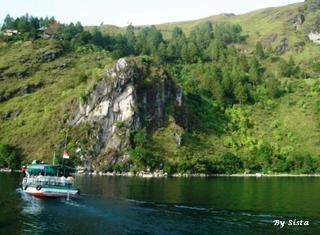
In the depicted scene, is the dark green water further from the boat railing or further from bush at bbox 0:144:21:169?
bush at bbox 0:144:21:169

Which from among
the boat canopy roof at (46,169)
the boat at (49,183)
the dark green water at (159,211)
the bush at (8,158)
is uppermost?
the bush at (8,158)

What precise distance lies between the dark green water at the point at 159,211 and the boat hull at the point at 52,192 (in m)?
2.09

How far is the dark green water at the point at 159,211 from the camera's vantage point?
71625 mm

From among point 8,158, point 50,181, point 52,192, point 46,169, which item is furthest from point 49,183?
point 8,158

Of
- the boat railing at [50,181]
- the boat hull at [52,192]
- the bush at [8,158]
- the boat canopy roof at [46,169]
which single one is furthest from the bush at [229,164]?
the boat hull at [52,192]

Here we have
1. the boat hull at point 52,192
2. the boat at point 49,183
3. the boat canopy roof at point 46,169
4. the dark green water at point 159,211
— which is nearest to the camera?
the dark green water at point 159,211

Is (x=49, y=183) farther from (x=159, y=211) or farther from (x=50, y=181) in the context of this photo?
(x=159, y=211)

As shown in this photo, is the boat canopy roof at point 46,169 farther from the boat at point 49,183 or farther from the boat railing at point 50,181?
the boat railing at point 50,181

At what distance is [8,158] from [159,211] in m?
116

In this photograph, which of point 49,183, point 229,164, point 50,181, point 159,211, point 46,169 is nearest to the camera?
point 159,211

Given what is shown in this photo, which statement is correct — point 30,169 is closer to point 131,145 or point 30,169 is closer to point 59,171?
point 59,171

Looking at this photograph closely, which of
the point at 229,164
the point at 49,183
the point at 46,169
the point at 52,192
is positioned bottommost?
the point at 52,192

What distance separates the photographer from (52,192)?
109 metres

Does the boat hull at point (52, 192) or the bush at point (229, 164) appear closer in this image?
the boat hull at point (52, 192)
